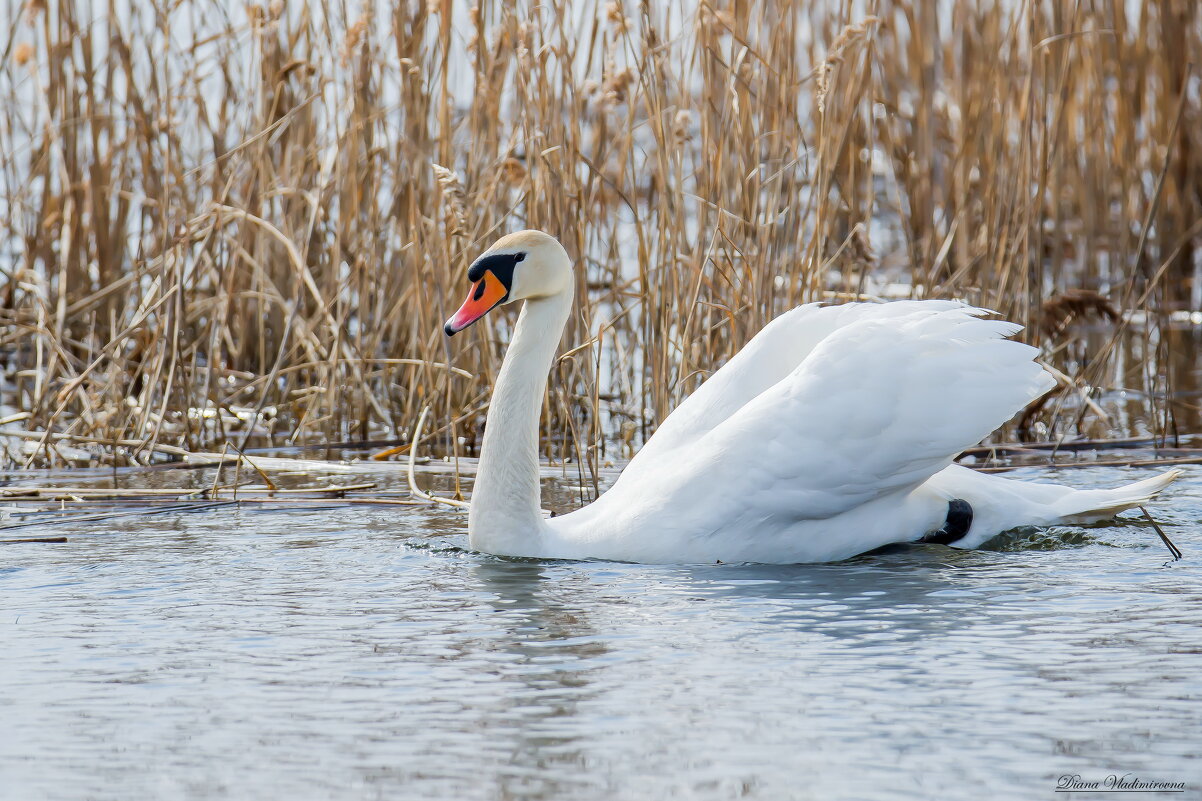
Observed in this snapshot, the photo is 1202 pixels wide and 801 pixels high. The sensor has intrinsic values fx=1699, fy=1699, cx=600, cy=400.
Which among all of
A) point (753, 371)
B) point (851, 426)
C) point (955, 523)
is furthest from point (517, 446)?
point (955, 523)

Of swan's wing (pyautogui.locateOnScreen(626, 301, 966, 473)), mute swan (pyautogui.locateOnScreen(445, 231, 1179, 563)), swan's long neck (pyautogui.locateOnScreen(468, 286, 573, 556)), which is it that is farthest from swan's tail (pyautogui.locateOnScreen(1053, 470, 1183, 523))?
swan's long neck (pyautogui.locateOnScreen(468, 286, 573, 556))

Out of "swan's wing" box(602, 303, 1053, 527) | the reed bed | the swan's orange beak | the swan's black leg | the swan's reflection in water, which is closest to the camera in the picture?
the swan's reflection in water

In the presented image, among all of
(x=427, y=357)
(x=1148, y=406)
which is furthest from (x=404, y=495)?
(x=1148, y=406)

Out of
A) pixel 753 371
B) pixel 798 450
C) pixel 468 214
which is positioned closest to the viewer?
pixel 798 450

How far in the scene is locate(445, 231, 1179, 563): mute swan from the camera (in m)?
5.35

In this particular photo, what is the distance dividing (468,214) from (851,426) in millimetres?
2512

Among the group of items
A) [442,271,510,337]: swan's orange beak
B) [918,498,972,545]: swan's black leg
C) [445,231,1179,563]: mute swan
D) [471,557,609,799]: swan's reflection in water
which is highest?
[442,271,510,337]: swan's orange beak

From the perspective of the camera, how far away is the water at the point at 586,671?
344 cm

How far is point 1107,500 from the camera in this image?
5648 millimetres

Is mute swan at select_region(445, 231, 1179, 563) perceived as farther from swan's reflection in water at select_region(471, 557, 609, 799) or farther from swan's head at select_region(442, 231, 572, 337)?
swan's reflection in water at select_region(471, 557, 609, 799)

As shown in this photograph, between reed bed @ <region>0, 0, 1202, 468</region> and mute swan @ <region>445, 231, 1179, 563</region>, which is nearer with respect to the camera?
mute swan @ <region>445, 231, 1179, 563</region>

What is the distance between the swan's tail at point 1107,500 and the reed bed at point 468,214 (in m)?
1.51

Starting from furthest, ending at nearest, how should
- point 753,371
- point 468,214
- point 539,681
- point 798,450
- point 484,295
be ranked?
point 468,214 < point 753,371 < point 484,295 < point 798,450 < point 539,681

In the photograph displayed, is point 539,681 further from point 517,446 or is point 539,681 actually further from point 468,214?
point 468,214
